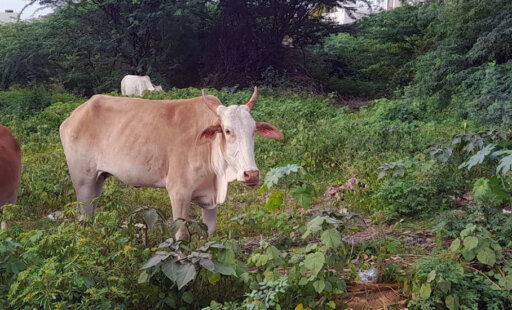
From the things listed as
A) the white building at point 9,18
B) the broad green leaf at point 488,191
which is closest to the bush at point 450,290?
the broad green leaf at point 488,191

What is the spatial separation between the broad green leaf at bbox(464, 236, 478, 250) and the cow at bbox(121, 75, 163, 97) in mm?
12731

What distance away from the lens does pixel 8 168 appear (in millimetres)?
4766

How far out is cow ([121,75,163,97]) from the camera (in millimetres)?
15242

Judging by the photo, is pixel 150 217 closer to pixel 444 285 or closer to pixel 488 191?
pixel 444 285

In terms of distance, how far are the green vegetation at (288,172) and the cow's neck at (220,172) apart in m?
0.28

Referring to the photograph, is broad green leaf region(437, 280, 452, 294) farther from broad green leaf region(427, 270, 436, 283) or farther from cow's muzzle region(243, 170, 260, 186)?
cow's muzzle region(243, 170, 260, 186)

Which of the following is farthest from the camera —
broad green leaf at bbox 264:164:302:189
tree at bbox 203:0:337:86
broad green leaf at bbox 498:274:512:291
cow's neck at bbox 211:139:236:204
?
tree at bbox 203:0:337:86

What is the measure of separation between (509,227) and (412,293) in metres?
0.97

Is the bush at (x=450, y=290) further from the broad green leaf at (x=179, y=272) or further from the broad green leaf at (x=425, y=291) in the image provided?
the broad green leaf at (x=179, y=272)

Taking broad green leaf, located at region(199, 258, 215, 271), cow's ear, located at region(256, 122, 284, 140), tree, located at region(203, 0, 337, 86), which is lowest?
tree, located at region(203, 0, 337, 86)

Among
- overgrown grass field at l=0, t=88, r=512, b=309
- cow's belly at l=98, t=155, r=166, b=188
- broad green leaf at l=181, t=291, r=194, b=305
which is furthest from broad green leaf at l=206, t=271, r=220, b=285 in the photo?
cow's belly at l=98, t=155, r=166, b=188

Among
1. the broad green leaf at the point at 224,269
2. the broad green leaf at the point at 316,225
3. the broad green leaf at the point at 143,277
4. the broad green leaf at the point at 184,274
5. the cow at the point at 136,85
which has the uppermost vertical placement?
Answer: the broad green leaf at the point at 316,225

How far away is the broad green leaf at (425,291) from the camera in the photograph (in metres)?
3.09

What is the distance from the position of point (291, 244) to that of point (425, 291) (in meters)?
1.40
